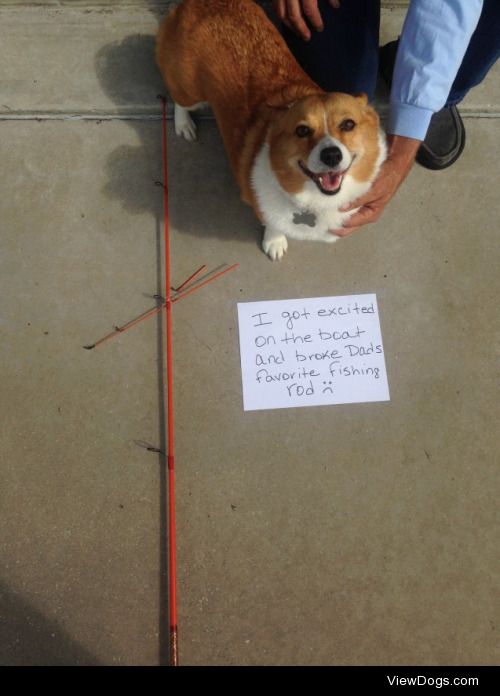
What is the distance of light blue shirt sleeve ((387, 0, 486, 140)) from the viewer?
1410 millimetres

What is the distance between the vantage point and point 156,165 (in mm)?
1933

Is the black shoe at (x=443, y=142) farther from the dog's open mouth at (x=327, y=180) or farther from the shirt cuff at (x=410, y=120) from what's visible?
the dog's open mouth at (x=327, y=180)

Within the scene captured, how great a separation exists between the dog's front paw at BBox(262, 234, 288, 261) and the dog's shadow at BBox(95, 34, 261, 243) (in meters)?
0.08

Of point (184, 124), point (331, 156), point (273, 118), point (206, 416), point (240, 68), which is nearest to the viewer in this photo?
point (331, 156)

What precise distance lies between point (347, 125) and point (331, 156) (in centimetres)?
15

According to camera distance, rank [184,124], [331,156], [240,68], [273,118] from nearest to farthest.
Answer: [331,156]
[273,118]
[240,68]
[184,124]

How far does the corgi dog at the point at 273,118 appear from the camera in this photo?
1321mm

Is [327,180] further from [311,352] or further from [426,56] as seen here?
[311,352]

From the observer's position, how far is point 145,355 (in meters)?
1.77

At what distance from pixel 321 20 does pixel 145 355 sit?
149cm
